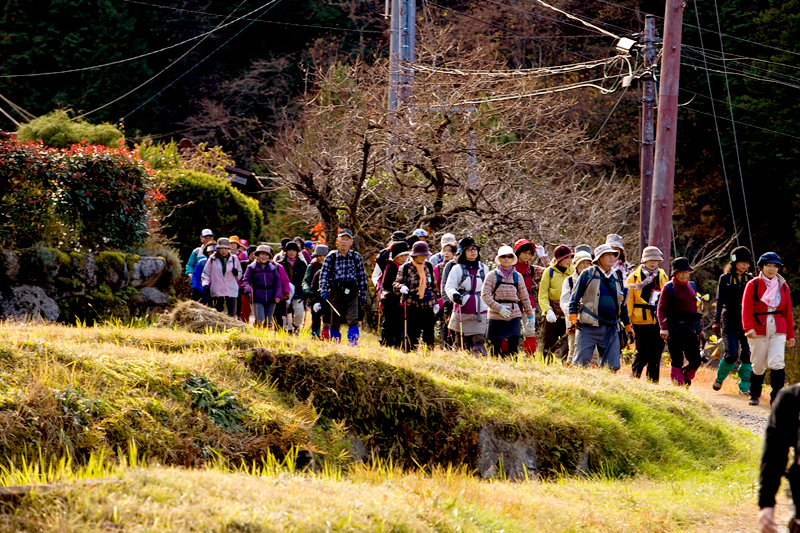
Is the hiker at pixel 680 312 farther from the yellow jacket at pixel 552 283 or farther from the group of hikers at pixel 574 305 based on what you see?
the yellow jacket at pixel 552 283

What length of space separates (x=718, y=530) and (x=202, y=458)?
3698 millimetres

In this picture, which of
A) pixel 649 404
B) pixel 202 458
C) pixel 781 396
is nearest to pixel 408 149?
pixel 649 404

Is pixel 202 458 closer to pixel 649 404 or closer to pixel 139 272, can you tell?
pixel 649 404

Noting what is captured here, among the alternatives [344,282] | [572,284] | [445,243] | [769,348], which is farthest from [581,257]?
[344,282]

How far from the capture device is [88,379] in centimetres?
730

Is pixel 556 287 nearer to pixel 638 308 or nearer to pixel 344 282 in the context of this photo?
pixel 638 308

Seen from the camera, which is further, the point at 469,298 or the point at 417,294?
the point at 417,294

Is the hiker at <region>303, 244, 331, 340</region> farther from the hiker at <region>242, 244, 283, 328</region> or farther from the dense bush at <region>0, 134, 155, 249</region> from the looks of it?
the dense bush at <region>0, 134, 155, 249</region>

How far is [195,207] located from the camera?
80.1 feet

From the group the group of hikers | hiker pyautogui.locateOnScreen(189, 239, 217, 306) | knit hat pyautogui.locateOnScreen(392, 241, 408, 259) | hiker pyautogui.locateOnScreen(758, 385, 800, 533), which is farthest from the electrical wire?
hiker pyautogui.locateOnScreen(758, 385, 800, 533)

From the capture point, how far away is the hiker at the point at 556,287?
13.0m

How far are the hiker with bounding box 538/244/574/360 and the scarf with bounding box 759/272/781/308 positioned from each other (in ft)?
8.13

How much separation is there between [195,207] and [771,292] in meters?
16.0

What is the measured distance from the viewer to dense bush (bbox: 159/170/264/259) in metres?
24.1
